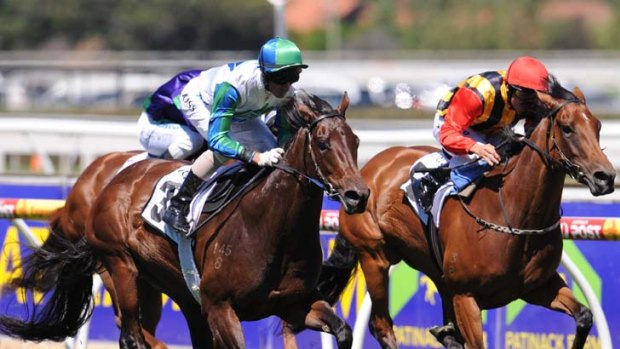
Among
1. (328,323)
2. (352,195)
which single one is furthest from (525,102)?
(328,323)

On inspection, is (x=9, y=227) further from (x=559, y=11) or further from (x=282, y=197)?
(x=559, y=11)

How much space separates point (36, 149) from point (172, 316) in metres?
3.55

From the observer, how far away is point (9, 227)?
27.0 ft

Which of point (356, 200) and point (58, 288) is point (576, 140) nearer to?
point (356, 200)

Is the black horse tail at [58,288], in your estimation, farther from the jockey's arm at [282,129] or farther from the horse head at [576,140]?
the horse head at [576,140]

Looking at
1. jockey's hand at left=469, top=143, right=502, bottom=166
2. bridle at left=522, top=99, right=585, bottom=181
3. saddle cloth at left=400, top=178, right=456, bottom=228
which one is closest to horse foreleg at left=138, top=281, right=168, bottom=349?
saddle cloth at left=400, top=178, right=456, bottom=228

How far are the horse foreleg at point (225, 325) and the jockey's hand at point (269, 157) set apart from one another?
653 millimetres

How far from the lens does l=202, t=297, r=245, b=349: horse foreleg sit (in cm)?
516

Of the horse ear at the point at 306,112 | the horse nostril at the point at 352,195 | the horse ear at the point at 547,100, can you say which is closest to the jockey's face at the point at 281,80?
the horse ear at the point at 306,112

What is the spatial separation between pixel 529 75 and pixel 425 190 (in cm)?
91

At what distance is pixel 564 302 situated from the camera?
17.9ft

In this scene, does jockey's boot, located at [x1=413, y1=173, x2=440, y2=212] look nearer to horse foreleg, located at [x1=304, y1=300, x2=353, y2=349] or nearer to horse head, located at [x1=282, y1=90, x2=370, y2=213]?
horse foreleg, located at [x1=304, y1=300, x2=353, y2=349]

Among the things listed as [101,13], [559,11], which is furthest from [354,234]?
[559,11]

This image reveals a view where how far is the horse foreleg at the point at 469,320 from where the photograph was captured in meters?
5.35
